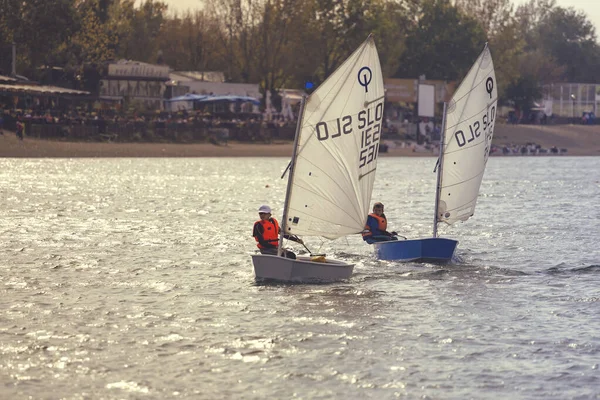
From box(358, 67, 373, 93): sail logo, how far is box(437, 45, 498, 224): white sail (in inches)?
261

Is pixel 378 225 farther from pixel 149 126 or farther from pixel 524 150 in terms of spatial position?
A: pixel 524 150

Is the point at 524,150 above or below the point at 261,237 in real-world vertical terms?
below

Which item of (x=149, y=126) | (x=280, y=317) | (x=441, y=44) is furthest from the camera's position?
(x=441, y=44)

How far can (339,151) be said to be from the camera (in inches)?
1219

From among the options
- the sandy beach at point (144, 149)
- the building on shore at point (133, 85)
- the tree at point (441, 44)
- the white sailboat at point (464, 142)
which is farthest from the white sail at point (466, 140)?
the tree at point (441, 44)

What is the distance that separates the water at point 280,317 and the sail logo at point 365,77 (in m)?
5.11

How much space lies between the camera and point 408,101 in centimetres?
13712

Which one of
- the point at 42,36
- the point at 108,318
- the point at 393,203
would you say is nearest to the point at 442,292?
the point at 108,318

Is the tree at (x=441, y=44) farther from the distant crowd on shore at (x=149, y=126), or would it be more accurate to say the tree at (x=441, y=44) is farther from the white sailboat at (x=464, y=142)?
the white sailboat at (x=464, y=142)

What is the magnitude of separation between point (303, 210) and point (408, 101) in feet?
353

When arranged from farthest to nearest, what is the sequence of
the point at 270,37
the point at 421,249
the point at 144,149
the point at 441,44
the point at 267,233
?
the point at 441,44 < the point at 270,37 < the point at 144,149 < the point at 421,249 < the point at 267,233

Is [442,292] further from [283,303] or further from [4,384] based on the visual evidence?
[4,384]

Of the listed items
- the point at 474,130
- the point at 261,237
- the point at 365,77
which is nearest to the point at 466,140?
the point at 474,130

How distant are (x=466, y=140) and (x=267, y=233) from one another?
10.3 meters
